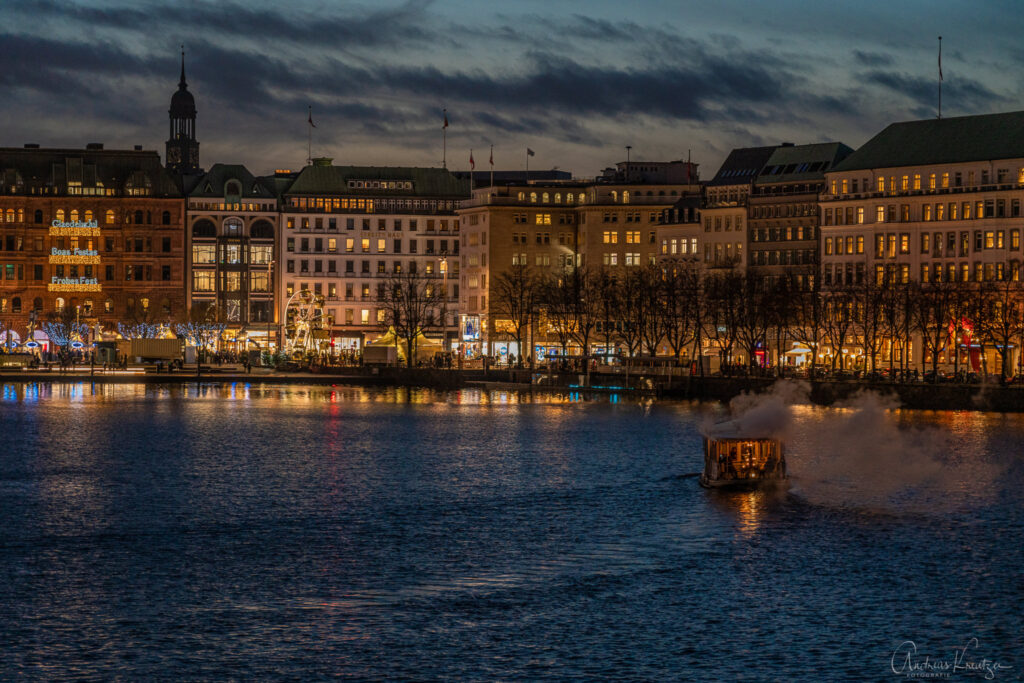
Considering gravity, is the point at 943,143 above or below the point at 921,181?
above

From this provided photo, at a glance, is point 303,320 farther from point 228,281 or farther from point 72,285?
point 72,285

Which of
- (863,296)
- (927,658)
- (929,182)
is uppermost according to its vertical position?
(929,182)

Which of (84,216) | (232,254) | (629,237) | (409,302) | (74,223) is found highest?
(84,216)

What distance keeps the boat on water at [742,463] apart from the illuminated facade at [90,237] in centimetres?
13227

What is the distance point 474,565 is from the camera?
44.2 meters

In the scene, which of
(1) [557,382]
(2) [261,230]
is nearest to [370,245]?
(2) [261,230]

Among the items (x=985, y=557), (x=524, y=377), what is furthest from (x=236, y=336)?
(x=985, y=557)

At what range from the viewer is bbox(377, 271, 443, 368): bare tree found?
157125mm

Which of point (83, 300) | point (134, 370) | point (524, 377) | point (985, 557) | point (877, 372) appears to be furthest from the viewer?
point (83, 300)

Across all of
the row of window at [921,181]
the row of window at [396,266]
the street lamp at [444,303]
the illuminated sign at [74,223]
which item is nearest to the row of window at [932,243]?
the row of window at [921,181]

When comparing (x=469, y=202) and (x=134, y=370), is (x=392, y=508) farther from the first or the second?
(x=469, y=202)

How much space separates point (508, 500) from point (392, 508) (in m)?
4.44

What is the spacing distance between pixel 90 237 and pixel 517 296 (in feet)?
167

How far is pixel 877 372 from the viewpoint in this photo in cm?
11894
